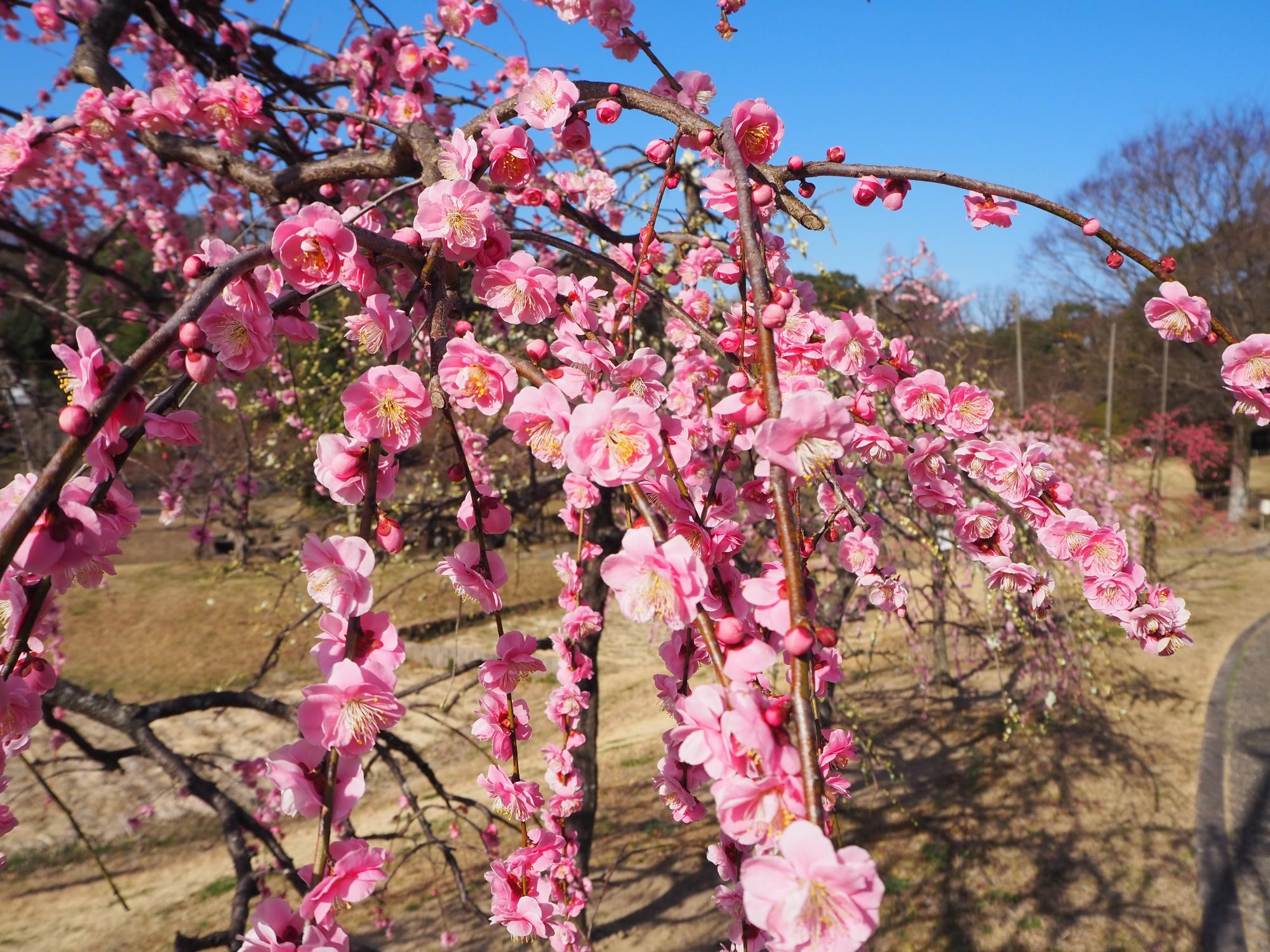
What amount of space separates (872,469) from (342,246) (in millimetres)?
3150

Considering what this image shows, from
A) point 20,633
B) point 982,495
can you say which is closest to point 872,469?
point 982,495

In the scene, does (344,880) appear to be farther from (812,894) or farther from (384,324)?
(384,324)

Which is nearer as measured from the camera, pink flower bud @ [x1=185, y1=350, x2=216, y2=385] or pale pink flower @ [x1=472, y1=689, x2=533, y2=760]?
pink flower bud @ [x1=185, y1=350, x2=216, y2=385]

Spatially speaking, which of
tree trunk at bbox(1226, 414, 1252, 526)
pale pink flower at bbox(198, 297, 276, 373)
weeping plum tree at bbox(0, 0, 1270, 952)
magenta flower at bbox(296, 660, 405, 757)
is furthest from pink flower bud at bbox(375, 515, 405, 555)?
tree trunk at bbox(1226, 414, 1252, 526)

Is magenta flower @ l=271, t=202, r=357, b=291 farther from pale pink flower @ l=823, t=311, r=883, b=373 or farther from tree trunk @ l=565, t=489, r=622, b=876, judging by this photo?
tree trunk @ l=565, t=489, r=622, b=876

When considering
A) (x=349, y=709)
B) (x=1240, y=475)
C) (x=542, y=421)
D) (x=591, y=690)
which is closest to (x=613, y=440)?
(x=542, y=421)

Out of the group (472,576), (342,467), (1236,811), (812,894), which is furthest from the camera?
(1236,811)

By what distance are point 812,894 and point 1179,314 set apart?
4.03 ft

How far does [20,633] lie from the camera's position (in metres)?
0.77

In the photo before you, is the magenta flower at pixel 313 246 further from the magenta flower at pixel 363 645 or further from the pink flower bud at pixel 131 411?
the magenta flower at pixel 363 645

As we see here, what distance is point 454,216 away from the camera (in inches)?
39.3

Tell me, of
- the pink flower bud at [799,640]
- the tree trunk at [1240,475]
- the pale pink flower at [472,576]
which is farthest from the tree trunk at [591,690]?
the tree trunk at [1240,475]

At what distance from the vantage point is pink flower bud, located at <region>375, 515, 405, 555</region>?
91 centimetres

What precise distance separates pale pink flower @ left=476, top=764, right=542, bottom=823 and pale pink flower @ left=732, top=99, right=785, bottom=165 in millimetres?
1088
